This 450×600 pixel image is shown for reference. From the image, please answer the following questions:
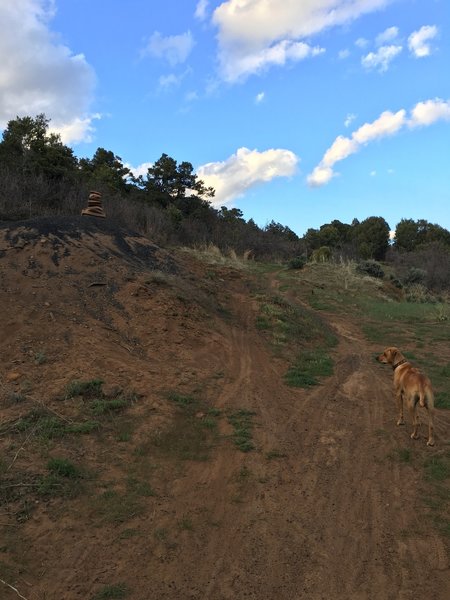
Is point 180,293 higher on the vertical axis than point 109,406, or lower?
higher

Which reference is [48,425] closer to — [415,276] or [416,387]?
[416,387]

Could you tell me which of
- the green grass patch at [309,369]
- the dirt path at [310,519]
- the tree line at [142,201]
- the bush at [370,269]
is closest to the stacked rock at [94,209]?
the tree line at [142,201]

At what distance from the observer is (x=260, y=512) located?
4.35 m

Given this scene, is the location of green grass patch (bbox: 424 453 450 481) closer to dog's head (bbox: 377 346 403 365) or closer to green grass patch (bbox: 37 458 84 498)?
dog's head (bbox: 377 346 403 365)

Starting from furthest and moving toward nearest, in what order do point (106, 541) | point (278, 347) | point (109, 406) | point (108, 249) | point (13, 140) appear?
point (13, 140)
point (108, 249)
point (278, 347)
point (109, 406)
point (106, 541)

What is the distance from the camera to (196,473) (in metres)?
4.98

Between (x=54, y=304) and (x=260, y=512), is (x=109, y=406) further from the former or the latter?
(x=54, y=304)

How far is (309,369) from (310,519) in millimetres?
5067

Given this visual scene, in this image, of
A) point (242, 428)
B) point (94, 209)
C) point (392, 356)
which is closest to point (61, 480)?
point (242, 428)

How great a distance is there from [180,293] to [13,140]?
17458 mm

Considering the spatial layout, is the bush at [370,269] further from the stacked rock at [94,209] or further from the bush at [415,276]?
the stacked rock at [94,209]

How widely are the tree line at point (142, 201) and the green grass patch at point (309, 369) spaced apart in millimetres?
11111

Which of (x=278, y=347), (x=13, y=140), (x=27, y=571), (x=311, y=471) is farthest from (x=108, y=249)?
(x=13, y=140)

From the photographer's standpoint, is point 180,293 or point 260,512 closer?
point 260,512
